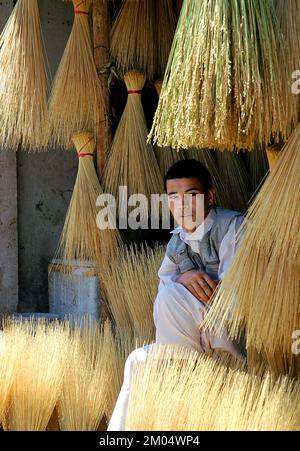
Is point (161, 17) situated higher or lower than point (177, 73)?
higher

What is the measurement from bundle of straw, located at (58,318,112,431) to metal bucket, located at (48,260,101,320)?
0.63 meters

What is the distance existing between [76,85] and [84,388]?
1.20 meters

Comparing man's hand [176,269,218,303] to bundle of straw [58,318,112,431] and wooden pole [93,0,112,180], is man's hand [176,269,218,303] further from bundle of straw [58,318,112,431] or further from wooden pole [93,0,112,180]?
wooden pole [93,0,112,180]

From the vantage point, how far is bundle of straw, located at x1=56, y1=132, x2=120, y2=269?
3.09 m

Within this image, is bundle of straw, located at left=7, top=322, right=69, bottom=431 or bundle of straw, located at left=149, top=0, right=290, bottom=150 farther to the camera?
bundle of straw, located at left=7, top=322, right=69, bottom=431

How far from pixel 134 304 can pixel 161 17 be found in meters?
1.12

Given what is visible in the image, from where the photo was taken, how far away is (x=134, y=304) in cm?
288

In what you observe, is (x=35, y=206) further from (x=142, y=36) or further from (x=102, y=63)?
(x=142, y=36)

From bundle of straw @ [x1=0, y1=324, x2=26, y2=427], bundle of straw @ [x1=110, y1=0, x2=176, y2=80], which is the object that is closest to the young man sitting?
bundle of straw @ [x1=0, y1=324, x2=26, y2=427]

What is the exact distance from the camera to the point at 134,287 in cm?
288

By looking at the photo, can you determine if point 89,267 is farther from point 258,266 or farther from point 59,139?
point 258,266

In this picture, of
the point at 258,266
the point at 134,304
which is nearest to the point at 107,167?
the point at 134,304

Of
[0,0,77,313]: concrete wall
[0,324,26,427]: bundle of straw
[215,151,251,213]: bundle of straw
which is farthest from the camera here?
[0,0,77,313]: concrete wall

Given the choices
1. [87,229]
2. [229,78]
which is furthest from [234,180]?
[229,78]
